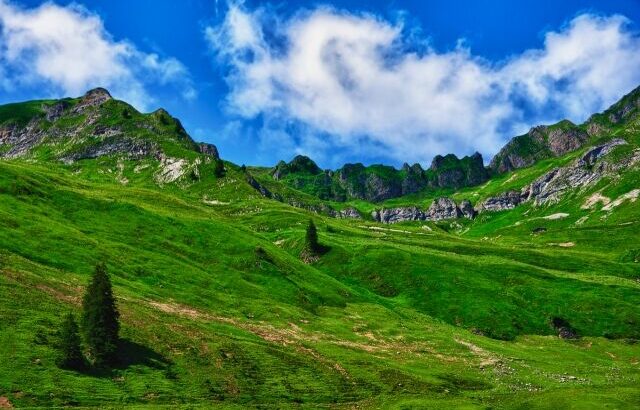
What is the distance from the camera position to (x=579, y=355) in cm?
10256

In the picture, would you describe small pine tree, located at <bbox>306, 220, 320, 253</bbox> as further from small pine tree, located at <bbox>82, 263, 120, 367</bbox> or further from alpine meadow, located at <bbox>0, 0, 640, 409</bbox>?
small pine tree, located at <bbox>82, 263, 120, 367</bbox>

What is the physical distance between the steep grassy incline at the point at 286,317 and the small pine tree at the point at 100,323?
272cm

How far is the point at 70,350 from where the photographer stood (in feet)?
169

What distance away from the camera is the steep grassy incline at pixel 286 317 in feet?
186

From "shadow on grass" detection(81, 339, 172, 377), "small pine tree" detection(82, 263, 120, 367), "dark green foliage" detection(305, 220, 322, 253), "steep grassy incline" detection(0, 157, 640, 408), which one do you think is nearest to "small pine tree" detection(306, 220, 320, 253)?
"dark green foliage" detection(305, 220, 322, 253)

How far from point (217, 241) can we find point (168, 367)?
81.3 metres

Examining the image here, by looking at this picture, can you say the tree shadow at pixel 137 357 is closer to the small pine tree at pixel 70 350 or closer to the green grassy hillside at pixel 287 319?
the green grassy hillside at pixel 287 319

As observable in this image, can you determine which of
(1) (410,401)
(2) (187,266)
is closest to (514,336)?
(1) (410,401)

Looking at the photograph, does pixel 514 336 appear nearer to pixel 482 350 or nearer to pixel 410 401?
pixel 482 350

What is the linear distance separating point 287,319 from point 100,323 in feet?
145

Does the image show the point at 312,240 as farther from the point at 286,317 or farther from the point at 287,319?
the point at 287,319

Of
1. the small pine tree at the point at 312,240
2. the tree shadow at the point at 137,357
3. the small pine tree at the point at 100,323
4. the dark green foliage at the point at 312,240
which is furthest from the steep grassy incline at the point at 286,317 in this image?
the small pine tree at the point at 312,240

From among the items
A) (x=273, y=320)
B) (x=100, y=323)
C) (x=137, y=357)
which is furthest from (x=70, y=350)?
(x=273, y=320)

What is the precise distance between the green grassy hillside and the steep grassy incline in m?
0.37
